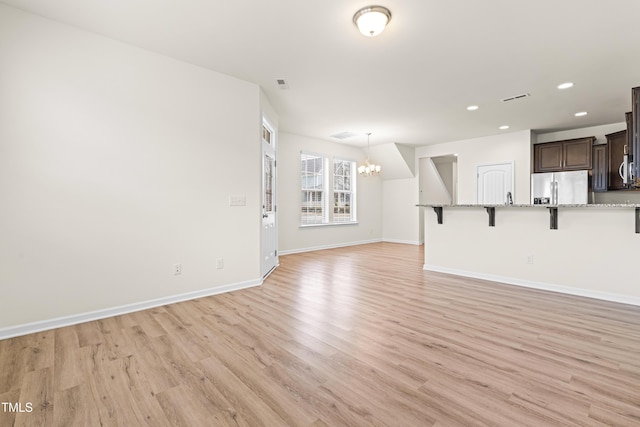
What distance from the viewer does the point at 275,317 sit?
9.32ft

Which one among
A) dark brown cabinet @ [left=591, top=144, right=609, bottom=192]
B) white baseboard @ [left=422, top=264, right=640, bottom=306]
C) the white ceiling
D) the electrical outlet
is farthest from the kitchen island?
the electrical outlet

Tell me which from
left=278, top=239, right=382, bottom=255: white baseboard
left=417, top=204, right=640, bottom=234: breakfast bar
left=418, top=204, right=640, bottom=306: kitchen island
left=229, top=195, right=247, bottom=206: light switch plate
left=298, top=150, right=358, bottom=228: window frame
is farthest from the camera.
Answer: left=298, top=150, right=358, bottom=228: window frame

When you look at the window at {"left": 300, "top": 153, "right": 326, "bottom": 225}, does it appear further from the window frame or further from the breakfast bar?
the breakfast bar

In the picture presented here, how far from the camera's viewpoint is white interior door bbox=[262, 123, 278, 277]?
4.38 m

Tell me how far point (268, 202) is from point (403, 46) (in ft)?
9.92

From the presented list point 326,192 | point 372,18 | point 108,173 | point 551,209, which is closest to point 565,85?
point 551,209

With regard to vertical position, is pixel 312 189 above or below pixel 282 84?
below

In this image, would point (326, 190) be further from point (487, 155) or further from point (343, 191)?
point (487, 155)

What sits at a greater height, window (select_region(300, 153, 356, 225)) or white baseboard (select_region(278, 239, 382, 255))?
window (select_region(300, 153, 356, 225))

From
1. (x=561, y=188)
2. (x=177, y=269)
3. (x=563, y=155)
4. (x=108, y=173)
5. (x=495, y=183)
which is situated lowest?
(x=177, y=269)

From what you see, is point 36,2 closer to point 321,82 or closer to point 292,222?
point 321,82

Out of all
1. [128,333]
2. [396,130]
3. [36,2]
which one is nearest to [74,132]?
[36,2]

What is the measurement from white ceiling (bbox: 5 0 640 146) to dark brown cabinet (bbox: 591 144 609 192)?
1039 mm

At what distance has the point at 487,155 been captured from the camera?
696 centimetres
